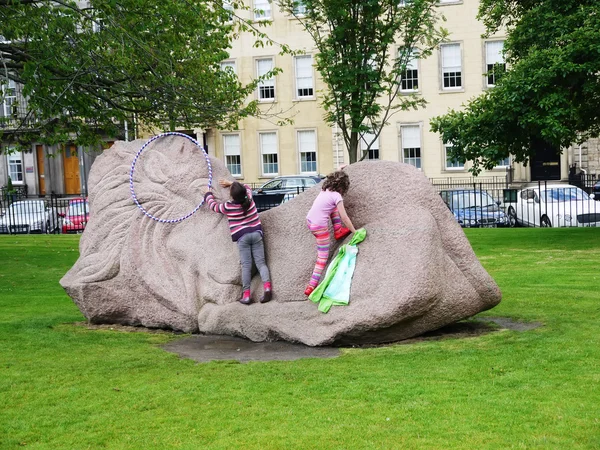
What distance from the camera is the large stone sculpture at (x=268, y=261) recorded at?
29.5ft

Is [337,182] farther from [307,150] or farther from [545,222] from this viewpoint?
[307,150]

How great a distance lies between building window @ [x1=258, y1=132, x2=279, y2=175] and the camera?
45531mm

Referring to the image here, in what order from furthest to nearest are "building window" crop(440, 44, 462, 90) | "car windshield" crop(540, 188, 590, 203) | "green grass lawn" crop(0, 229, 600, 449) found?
1. "building window" crop(440, 44, 462, 90)
2. "car windshield" crop(540, 188, 590, 203)
3. "green grass lawn" crop(0, 229, 600, 449)

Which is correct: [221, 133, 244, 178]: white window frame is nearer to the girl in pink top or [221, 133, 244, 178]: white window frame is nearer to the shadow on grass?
the shadow on grass

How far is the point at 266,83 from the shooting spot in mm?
45031

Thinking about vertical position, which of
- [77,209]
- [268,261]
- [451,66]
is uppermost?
[451,66]

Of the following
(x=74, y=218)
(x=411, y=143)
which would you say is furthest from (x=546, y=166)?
(x=74, y=218)

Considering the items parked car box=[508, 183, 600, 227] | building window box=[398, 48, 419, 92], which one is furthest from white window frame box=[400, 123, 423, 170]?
parked car box=[508, 183, 600, 227]

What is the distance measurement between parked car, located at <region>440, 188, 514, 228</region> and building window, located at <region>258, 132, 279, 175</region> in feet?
64.8

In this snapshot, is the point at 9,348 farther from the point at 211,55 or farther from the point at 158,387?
the point at 211,55

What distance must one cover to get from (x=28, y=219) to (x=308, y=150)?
18.1 m

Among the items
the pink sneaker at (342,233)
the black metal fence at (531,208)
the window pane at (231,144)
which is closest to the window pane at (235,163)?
the window pane at (231,144)

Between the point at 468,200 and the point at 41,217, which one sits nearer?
the point at 468,200

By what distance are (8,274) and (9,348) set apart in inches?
320
